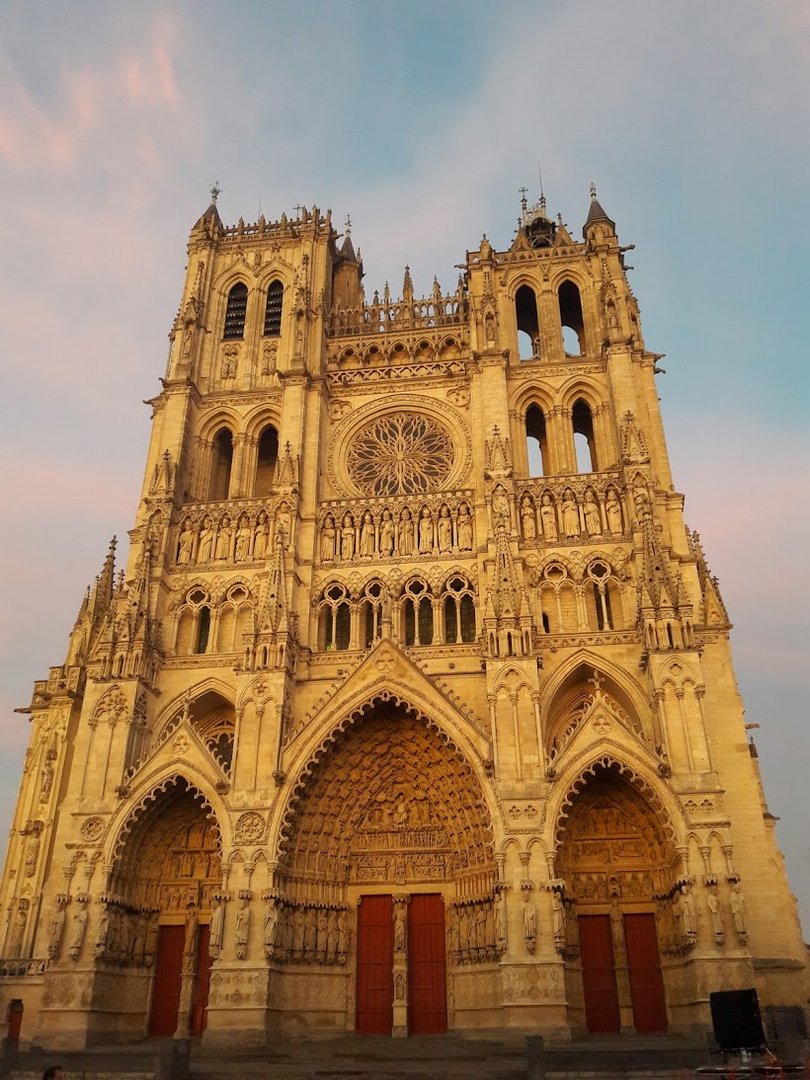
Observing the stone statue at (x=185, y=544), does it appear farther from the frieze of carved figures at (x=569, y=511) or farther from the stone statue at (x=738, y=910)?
the stone statue at (x=738, y=910)

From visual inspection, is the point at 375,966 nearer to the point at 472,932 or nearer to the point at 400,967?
the point at 400,967

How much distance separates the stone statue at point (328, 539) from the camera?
26.3 metres

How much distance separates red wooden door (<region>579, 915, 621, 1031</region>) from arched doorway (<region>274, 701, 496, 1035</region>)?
2.66 m

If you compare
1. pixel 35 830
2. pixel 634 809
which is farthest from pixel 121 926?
pixel 634 809

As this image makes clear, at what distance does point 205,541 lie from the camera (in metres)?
27.2

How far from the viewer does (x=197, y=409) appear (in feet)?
99.2

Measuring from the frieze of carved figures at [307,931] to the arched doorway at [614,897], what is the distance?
5717 mm

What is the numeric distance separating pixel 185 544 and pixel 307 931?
12.1 meters

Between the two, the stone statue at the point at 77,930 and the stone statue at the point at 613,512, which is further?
the stone statue at the point at 613,512

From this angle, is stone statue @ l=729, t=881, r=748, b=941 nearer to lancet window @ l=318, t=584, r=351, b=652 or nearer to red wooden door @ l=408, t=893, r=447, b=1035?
red wooden door @ l=408, t=893, r=447, b=1035

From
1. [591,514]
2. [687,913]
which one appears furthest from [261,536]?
[687,913]

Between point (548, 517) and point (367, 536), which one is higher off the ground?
point (548, 517)

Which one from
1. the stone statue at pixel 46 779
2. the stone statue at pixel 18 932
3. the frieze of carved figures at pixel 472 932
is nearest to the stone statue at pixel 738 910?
the frieze of carved figures at pixel 472 932

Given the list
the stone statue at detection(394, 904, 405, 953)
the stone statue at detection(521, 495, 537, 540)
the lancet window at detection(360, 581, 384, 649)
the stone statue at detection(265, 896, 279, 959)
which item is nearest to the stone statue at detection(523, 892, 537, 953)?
the stone statue at detection(394, 904, 405, 953)
